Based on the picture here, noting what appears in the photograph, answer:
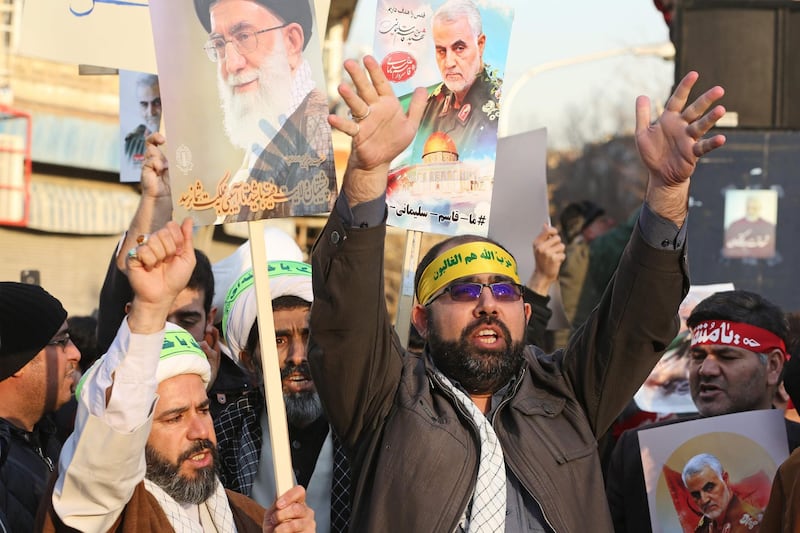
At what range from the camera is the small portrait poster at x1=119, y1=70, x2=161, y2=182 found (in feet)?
18.1

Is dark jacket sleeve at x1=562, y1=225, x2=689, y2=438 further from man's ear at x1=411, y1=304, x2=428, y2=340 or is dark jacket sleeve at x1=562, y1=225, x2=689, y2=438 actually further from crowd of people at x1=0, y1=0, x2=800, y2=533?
man's ear at x1=411, y1=304, x2=428, y2=340

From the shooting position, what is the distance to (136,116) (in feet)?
18.2

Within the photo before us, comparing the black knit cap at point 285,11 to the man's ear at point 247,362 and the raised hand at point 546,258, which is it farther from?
the raised hand at point 546,258

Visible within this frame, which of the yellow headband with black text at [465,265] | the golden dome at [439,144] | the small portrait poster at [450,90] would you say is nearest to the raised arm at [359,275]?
the yellow headband with black text at [465,265]

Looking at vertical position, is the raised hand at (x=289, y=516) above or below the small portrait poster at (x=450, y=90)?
below

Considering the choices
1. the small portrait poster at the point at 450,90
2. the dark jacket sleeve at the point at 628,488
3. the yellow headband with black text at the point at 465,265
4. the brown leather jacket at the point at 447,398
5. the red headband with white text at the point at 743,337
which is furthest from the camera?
the red headband with white text at the point at 743,337

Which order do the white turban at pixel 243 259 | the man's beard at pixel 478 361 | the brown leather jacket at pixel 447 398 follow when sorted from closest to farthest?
the brown leather jacket at pixel 447 398, the man's beard at pixel 478 361, the white turban at pixel 243 259

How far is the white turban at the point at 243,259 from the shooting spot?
241 inches

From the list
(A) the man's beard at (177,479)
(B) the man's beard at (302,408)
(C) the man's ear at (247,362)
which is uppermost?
(C) the man's ear at (247,362)

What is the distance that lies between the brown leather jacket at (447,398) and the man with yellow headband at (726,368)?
76 centimetres

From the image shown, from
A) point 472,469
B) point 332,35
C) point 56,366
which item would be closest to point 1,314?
point 56,366

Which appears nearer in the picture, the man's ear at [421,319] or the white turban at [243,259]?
the man's ear at [421,319]

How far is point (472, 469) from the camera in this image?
393cm

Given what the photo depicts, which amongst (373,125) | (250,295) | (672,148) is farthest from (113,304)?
(672,148)
